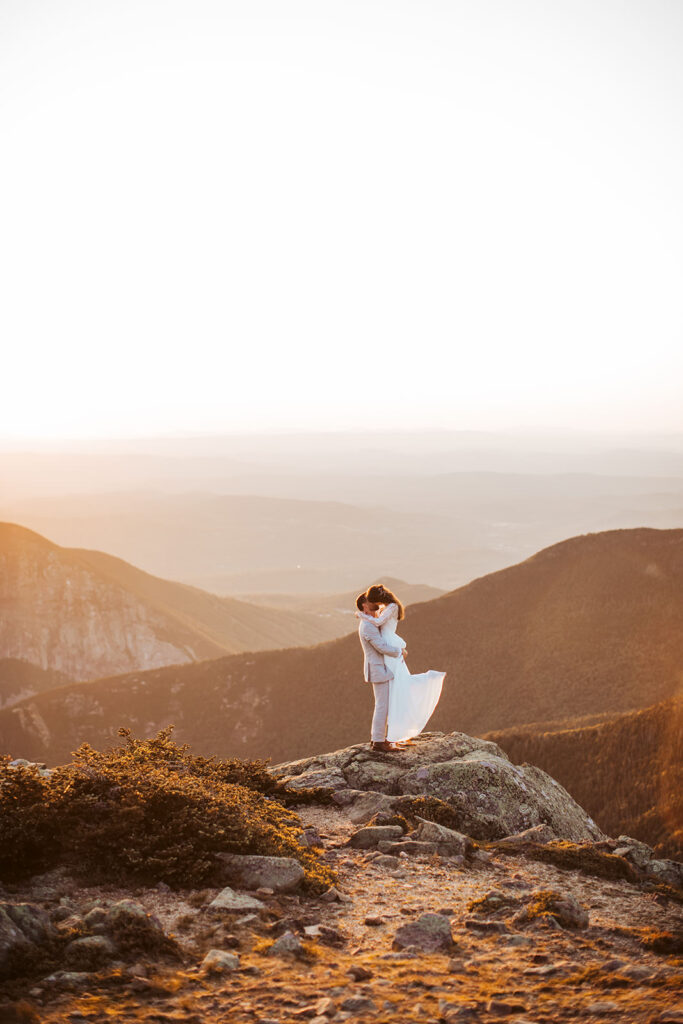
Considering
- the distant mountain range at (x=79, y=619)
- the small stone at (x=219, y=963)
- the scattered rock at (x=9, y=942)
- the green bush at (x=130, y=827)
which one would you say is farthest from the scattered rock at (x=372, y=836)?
the distant mountain range at (x=79, y=619)

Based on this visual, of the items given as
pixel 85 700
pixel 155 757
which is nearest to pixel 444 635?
pixel 85 700

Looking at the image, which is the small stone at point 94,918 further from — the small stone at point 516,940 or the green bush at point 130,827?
the small stone at point 516,940

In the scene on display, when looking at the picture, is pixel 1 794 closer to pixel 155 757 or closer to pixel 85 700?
pixel 155 757

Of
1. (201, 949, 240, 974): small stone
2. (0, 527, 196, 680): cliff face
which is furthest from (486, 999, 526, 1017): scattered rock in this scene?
(0, 527, 196, 680): cliff face

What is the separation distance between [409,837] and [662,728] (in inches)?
531

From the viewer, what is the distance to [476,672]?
131ft

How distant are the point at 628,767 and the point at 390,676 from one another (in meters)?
10.9

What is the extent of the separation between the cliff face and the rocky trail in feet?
242

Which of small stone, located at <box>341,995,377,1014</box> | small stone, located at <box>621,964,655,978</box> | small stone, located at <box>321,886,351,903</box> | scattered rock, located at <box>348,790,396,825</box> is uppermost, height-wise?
small stone, located at <box>341,995,377,1014</box>

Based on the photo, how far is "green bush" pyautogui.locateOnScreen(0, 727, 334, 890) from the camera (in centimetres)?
746

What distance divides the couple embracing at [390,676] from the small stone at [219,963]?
6.10 meters

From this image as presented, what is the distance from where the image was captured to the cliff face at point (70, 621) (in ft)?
258

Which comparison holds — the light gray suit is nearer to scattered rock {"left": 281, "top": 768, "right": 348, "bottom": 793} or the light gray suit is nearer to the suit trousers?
the suit trousers

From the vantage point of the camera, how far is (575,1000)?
5383 millimetres
